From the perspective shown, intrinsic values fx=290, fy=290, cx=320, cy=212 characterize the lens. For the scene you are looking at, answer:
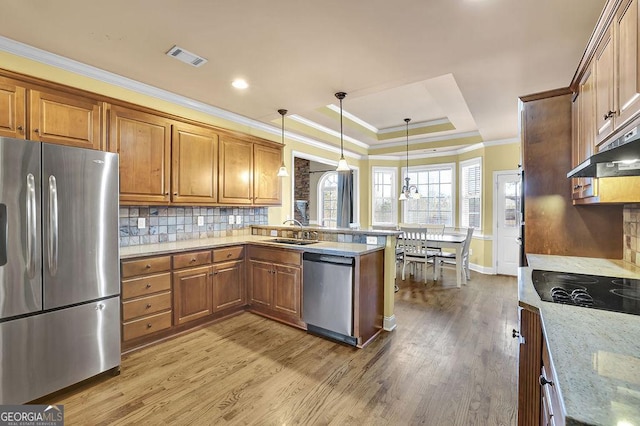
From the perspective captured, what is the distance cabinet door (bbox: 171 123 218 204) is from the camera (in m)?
3.17

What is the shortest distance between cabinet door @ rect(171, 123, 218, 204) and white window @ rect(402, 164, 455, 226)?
16.1 ft

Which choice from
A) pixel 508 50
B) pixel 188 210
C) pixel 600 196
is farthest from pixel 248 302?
pixel 508 50

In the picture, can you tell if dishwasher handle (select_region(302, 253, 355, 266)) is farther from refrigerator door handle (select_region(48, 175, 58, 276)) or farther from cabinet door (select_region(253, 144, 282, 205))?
refrigerator door handle (select_region(48, 175, 58, 276))

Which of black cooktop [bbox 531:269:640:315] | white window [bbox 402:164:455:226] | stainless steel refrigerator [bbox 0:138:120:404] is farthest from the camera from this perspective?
white window [bbox 402:164:455:226]

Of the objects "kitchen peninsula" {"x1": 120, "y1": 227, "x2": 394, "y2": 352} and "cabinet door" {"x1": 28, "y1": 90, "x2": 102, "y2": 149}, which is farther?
"kitchen peninsula" {"x1": 120, "y1": 227, "x2": 394, "y2": 352}

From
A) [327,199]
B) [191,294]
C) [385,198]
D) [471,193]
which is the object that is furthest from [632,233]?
[327,199]

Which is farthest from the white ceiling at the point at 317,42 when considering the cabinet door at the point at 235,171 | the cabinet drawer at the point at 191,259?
the cabinet drawer at the point at 191,259

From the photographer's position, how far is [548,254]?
261 centimetres

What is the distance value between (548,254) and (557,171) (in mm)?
750

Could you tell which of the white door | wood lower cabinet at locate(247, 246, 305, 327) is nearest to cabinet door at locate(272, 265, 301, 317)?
wood lower cabinet at locate(247, 246, 305, 327)

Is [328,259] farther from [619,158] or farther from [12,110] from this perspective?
[12,110]

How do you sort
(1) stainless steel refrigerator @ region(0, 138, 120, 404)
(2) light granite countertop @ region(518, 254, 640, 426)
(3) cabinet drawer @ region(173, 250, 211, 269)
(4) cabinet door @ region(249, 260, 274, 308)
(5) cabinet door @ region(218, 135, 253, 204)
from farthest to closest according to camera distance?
(5) cabinet door @ region(218, 135, 253, 204) < (4) cabinet door @ region(249, 260, 274, 308) < (3) cabinet drawer @ region(173, 250, 211, 269) < (1) stainless steel refrigerator @ region(0, 138, 120, 404) < (2) light granite countertop @ region(518, 254, 640, 426)

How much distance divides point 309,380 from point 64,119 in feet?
9.49

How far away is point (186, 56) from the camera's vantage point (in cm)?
248
